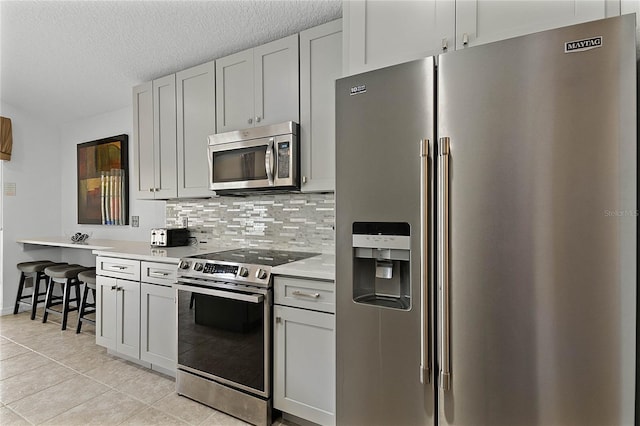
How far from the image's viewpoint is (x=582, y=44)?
1.09m

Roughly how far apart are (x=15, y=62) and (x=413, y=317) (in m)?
Result: 4.13

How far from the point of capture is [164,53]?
268 cm

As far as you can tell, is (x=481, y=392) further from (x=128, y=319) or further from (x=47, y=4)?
(x=47, y=4)

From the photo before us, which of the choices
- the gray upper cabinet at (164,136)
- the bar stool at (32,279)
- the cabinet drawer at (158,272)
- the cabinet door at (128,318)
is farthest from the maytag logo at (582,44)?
the bar stool at (32,279)

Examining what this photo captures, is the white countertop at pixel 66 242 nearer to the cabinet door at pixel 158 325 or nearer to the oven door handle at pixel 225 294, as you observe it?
the cabinet door at pixel 158 325

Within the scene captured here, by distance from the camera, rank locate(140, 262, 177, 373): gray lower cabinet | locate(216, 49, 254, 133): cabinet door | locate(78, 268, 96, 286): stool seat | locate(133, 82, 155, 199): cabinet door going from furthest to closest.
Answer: locate(78, 268, 96, 286): stool seat
locate(133, 82, 155, 199): cabinet door
locate(216, 49, 254, 133): cabinet door
locate(140, 262, 177, 373): gray lower cabinet

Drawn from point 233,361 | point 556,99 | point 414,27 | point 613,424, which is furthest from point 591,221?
point 233,361

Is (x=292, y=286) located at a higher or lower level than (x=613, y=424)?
higher

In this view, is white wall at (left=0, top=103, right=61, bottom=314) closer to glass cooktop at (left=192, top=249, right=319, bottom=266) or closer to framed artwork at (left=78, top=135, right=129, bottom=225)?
framed artwork at (left=78, top=135, right=129, bottom=225)

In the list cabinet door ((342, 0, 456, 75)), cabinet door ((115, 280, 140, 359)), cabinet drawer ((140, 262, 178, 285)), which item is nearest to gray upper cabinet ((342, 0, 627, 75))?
cabinet door ((342, 0, 456, 75))

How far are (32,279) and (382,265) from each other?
187 inches

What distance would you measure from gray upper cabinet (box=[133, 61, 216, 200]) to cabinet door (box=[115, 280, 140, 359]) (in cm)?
82

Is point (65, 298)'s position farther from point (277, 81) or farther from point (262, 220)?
point (277, 81)

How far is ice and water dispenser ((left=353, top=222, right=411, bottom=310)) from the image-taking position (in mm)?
1403
